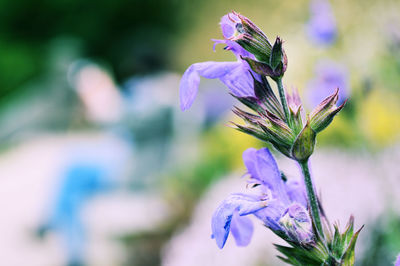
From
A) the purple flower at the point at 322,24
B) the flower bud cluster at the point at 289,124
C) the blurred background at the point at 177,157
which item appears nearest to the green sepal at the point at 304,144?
the flower bud cluster at the point at 289,124

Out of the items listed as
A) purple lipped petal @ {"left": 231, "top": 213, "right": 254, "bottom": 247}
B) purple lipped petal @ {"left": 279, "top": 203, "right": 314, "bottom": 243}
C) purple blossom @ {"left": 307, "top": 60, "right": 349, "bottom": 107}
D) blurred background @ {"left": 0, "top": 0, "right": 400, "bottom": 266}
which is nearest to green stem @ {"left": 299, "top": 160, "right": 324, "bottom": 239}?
purple lipped petal @ {"left": 279, "top": 203, "right": 314, "bottom": 243}

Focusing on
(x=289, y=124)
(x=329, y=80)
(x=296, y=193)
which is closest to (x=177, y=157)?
(x=329, y=80)

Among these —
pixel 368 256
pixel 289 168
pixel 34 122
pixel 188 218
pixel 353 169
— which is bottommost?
pixel 368 256

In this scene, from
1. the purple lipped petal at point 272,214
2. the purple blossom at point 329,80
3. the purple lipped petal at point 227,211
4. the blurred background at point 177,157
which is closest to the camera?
the purple lipped petal at point 227,211

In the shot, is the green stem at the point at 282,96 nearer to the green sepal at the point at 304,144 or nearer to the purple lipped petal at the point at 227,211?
the green sepal at the point at 304,144

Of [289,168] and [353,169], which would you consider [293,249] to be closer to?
[353,169]

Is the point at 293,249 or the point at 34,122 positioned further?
the point at 34,122

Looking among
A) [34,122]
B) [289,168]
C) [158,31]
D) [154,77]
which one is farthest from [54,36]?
[289,168]
